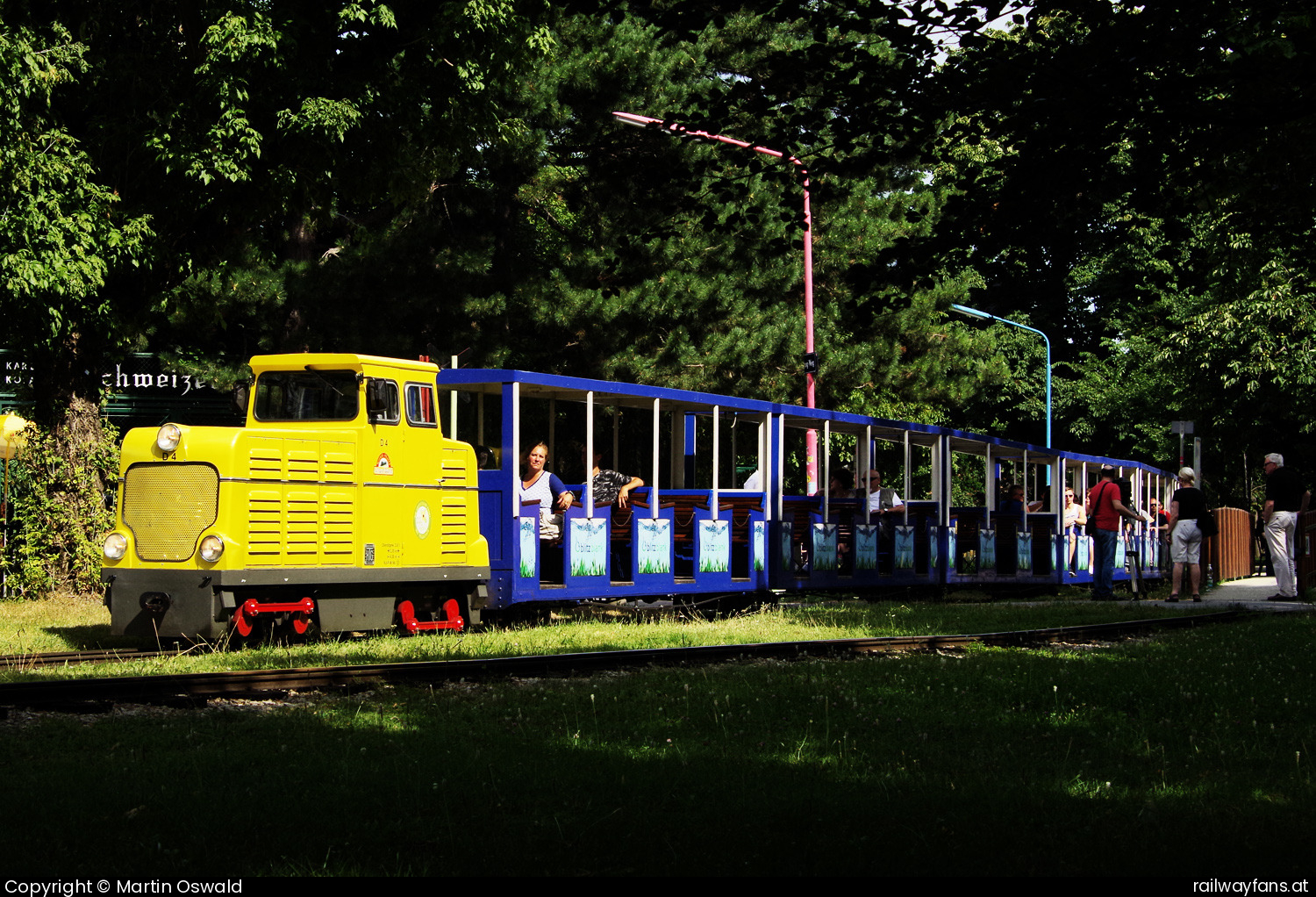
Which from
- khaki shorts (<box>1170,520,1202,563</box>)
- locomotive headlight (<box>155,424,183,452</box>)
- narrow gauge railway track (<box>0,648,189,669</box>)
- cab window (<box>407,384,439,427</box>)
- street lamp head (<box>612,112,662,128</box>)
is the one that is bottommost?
narrow gauge railway track (<box>0,648,189,669</box>)

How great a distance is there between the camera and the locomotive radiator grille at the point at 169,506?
39.0 ft

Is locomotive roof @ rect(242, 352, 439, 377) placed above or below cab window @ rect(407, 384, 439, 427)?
above

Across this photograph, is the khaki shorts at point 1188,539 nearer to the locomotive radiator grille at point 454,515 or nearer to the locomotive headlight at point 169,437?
the locomotive radiator grille at point 454,515

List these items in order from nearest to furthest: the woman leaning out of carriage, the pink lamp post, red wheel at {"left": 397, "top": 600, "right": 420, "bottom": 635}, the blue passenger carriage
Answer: the pink lamp post
red wheel at {"left": 397, "top": 600, "right": 420, "bottom": 635}
the blue passenger carriage
the woman leaning out of carriage

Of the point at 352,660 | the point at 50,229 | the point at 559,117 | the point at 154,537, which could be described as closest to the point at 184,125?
the point at 50,229

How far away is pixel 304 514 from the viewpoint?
12359mm

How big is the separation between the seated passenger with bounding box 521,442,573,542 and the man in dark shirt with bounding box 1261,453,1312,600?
962 centimetres

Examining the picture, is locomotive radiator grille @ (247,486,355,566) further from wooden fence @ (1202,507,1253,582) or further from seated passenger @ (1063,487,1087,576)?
wooden fence @ (1202,507,1253,582)

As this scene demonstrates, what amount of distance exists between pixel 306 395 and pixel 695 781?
786cm

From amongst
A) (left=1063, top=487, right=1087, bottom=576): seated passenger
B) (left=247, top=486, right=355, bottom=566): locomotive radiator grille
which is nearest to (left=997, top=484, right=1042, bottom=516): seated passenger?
(left=1063, top=487, right=1087, bottom=576): seated passenger

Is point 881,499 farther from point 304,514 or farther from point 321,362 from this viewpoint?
point 304,514

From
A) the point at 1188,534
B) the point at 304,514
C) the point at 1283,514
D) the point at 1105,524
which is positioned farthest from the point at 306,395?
the point at 1283,514

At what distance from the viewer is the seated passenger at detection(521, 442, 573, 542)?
14562 millimetres

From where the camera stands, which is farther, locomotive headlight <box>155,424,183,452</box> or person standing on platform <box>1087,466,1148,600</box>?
person standing on platform <box>1087,466,1148,600</box>
